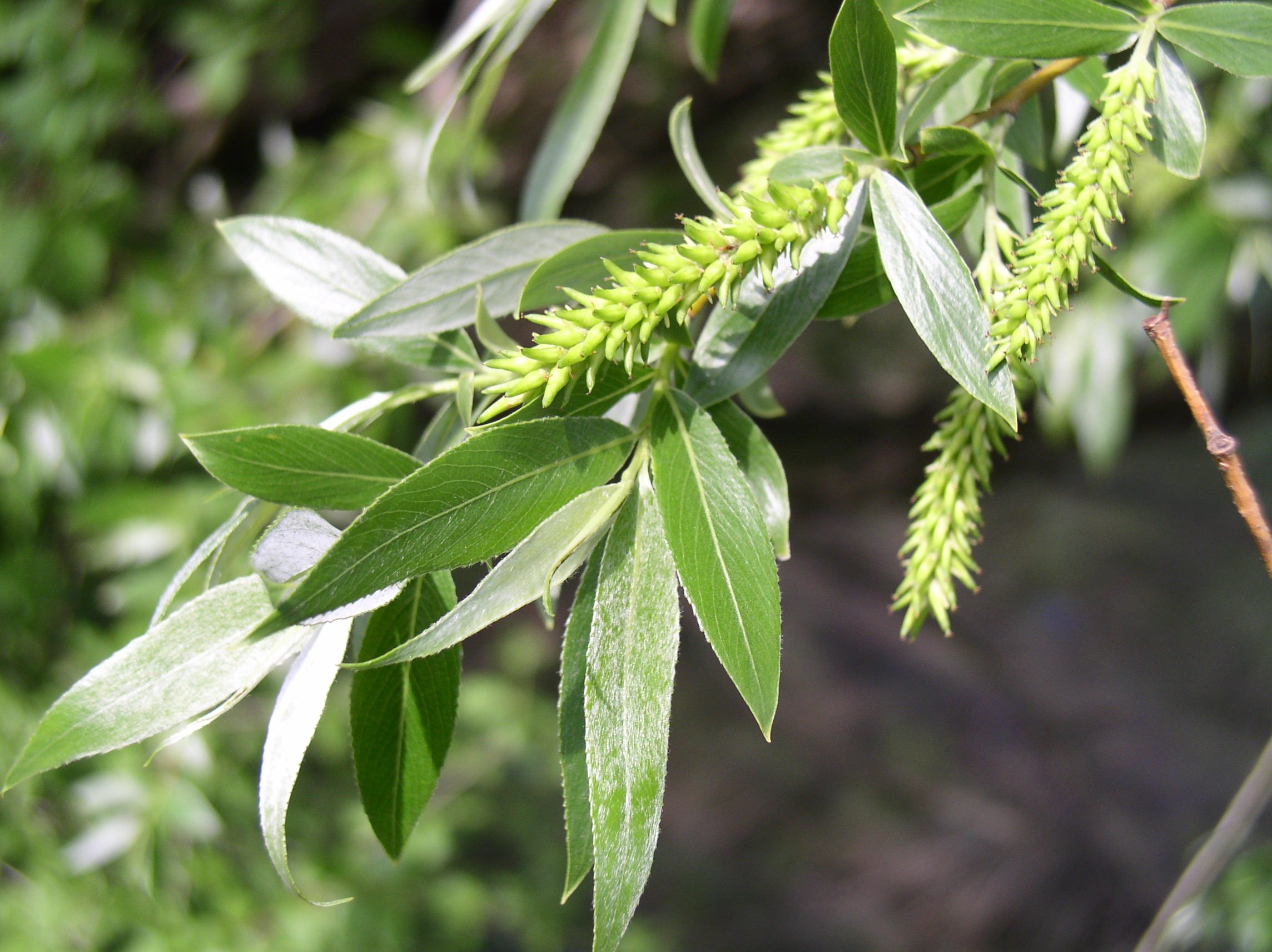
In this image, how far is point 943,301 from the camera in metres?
0.30

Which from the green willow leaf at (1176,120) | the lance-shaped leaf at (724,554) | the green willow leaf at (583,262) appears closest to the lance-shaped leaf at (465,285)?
the green willow leaf at (583,262)

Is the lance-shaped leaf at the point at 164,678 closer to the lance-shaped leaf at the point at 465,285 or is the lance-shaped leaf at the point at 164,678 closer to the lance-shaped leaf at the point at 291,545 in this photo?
the lance-shaped leaf at the point at 291,545

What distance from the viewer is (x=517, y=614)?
2199mm

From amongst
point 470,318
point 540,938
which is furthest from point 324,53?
point 540,938

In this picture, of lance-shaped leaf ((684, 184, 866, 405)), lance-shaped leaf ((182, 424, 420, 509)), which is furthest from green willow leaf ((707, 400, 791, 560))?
lance-shaped leaf ((182, 424, 420, 509))

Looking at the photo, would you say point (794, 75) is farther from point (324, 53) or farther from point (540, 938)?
point (540, 938)

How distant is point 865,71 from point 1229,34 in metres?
0.14

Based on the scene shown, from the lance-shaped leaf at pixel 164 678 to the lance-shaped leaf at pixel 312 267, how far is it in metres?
0.16

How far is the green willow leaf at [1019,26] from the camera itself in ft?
1.07

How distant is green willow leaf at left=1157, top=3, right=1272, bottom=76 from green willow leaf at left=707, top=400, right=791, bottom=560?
0.22 m

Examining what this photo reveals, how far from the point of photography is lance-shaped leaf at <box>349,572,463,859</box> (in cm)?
34

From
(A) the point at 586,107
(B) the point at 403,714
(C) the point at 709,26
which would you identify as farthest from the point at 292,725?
(C) the point at 709,26

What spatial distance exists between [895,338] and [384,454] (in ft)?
5.97

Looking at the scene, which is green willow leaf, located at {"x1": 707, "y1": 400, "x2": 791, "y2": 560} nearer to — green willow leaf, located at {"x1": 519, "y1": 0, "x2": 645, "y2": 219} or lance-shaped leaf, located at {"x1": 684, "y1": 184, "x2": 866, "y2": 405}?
lance-shaped leaf, located at {"x1": 684, "y1": 184, "x2": 866, "y2": 405}
